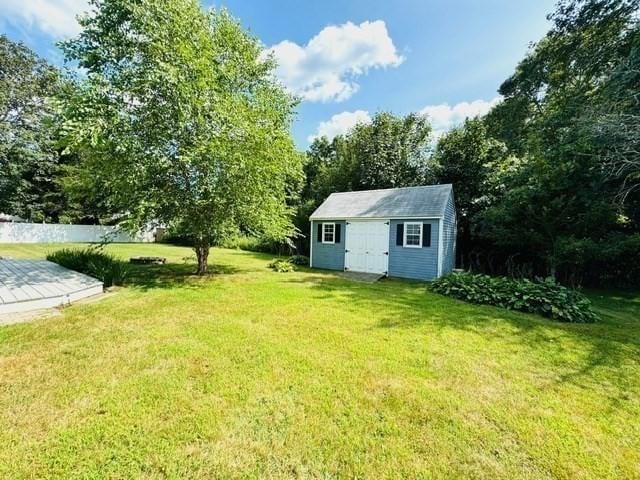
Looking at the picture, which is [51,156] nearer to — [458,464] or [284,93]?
[284,93]

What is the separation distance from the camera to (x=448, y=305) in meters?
6.66

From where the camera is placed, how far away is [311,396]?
9.78ft

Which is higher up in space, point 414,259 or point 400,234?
point 400,234

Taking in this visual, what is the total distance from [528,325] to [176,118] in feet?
30.2

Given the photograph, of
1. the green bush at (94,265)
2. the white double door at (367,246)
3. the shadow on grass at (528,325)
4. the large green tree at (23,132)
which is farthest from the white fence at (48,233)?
the shadow on grass at (528,325)

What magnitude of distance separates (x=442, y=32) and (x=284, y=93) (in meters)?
6.01

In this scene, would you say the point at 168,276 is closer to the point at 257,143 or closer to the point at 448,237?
the point at 257,143

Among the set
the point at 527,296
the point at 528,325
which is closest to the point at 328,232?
the point at 527,296

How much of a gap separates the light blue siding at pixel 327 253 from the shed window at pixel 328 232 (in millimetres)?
140

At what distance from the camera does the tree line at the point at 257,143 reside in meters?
7.05

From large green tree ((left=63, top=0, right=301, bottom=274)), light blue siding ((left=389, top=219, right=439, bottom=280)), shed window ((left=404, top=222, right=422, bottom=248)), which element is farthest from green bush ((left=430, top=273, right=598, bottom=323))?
large green tree ((left=63, top=0, right=301, bottom=274))

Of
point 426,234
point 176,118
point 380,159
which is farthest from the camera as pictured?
point 380,159

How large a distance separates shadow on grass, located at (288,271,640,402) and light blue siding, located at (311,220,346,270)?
3.84m

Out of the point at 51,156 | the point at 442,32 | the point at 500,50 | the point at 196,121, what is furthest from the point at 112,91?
the point at 51,156
